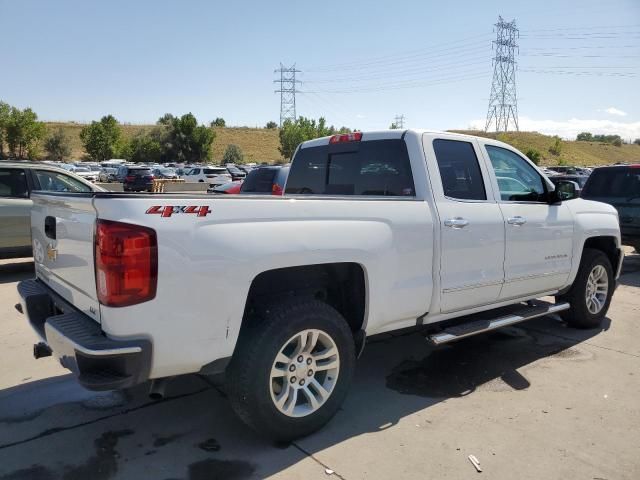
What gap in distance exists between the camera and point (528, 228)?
4.66m

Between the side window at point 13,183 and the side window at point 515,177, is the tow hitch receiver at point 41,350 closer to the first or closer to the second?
the side window at point 515,177

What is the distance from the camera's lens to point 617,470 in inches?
121

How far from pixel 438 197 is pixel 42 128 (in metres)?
72.8

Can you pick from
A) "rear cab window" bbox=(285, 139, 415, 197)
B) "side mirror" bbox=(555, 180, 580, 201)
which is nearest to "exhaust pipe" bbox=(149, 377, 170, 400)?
"rear cab window" bbox=(285, 139, 415, 197)

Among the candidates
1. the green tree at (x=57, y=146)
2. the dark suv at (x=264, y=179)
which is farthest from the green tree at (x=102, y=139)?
the dark suv at (x=264, y=179)

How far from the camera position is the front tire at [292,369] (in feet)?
9.95

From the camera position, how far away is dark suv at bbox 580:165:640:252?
9523 millimetres

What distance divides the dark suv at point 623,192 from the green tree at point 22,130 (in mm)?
68426

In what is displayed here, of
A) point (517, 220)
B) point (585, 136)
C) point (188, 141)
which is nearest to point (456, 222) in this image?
point (517, 220)

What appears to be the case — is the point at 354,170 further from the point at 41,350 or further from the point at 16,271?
the point at 16,271

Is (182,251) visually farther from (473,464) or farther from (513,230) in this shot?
(513,230)

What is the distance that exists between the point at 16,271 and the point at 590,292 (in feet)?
28.6

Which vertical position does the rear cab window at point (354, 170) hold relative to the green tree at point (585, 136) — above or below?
below

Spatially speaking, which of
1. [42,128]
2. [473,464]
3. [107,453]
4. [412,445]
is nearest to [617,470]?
[473,464]
